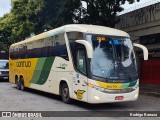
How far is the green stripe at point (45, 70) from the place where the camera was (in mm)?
16375

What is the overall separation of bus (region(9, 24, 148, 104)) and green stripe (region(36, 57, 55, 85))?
49 millimetres

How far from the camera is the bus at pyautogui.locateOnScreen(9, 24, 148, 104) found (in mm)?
12625

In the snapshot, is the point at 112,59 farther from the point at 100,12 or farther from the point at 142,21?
the point at 142,21

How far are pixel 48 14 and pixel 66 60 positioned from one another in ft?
32.5

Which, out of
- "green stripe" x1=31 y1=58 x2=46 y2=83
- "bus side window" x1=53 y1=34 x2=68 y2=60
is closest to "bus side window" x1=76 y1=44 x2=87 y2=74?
"bus side window" x1=53 y1=34 x2=68 y2=60

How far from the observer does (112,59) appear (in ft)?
42.9

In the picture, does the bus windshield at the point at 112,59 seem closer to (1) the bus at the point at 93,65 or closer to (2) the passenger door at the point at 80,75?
(1) the bus at the point at 93,65

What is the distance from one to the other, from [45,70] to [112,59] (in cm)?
497

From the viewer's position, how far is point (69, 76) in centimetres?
1427

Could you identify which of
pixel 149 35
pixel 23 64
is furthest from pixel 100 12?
pixel 23 64

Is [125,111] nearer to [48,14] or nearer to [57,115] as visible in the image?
[57,115]

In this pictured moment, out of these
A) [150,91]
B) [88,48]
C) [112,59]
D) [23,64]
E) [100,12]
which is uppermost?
[100,12]

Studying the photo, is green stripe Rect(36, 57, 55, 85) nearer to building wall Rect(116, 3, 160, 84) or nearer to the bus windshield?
the bus windshield

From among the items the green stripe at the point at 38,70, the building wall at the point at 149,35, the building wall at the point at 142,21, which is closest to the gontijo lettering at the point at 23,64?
the green stripe at the point at 38,70
